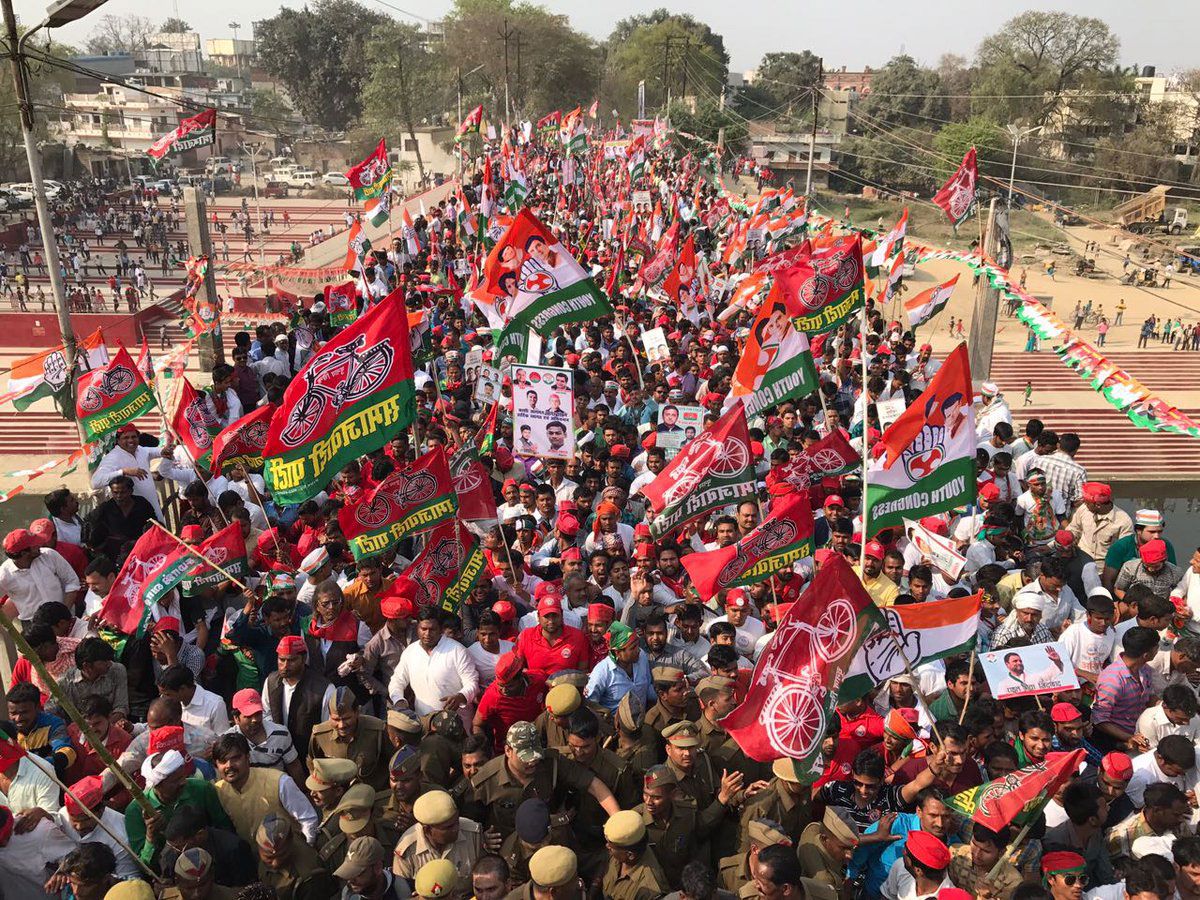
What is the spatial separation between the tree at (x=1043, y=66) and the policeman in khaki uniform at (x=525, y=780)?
7207cm

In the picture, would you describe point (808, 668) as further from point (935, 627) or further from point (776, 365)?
point (776, 365)

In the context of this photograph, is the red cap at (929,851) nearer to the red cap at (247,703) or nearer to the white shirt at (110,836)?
the red cap at (247,703)

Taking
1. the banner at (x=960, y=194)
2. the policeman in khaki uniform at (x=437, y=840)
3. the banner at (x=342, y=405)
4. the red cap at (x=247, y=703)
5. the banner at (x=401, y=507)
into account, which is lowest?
the policeman in khaki uniform at (x=437, y=840)

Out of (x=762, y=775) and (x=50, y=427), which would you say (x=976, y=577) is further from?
(x=50, y=427)

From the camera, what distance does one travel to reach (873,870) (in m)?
4.36

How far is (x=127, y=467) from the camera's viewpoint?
7.97m

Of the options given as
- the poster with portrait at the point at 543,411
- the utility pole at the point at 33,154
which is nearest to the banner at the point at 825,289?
the poster with portrait at the point at 543,411

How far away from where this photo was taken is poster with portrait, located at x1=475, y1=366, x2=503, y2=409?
10109 mm

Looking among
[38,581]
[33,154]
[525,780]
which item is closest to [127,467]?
[38,581]

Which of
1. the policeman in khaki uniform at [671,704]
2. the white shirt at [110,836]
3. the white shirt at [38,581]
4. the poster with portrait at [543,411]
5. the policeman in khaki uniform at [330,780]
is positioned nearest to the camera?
A: the white shirt at [110,836]

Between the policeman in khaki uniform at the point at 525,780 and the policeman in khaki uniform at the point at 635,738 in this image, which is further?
the policeman in khaki uniform at the point at 635,738

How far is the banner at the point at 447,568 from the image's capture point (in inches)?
240

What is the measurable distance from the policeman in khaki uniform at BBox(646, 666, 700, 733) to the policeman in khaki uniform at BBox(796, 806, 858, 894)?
98 cm

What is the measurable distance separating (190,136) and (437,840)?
484 inches
